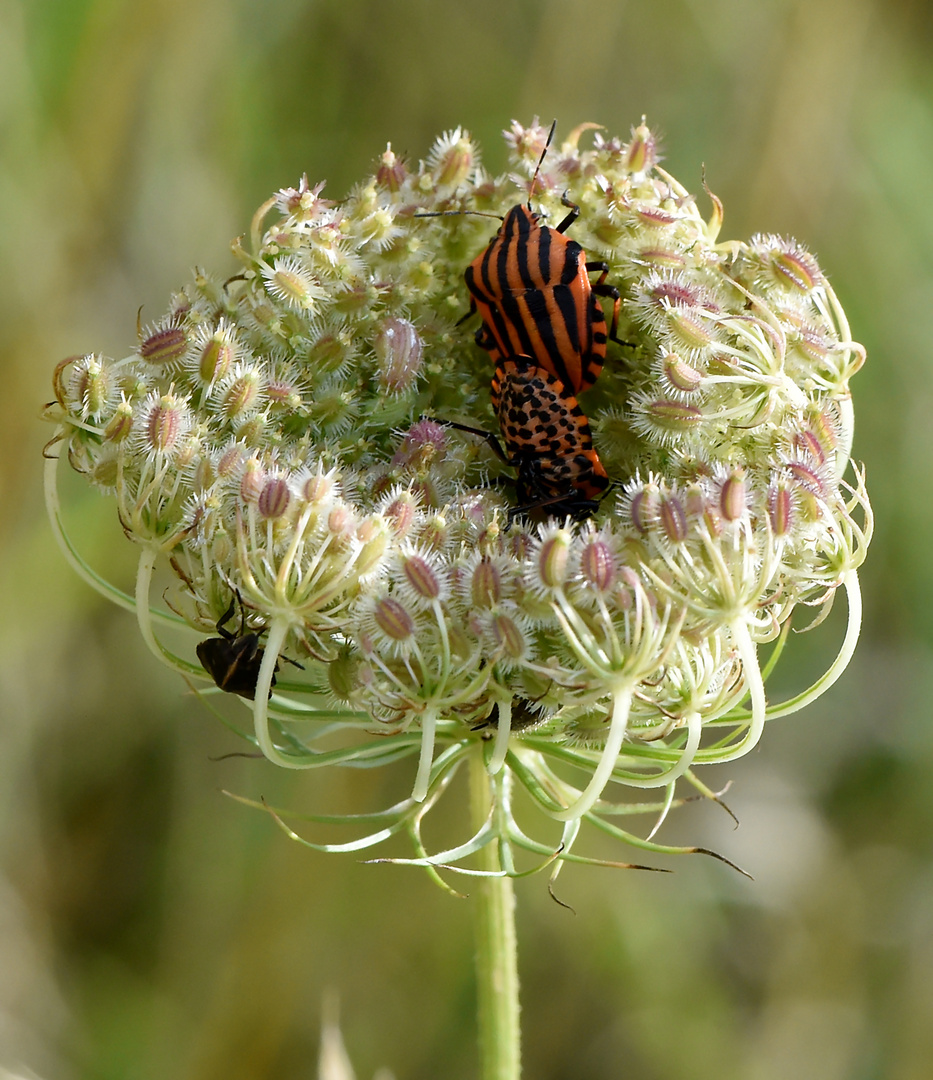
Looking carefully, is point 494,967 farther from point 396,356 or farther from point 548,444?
point 396,356

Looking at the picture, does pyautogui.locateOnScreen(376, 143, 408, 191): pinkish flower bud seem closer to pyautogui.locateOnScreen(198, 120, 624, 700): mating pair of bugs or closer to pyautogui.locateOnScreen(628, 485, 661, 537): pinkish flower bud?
pyautogui.locateOnScreen(198, 120, 624, 700): mating pair of bugs

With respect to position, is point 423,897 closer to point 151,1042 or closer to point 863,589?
point 151,1042

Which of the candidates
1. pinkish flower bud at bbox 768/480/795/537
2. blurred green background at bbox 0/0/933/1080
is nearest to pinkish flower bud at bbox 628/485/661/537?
pinkish flower bud at bbox 768/480/795/537

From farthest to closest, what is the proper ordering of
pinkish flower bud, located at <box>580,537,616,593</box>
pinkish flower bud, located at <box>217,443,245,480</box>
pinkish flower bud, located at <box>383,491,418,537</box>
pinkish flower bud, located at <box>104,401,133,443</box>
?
1. pinkish flower bud, located at <box>104,401,133,443</box>
2. pinkish flower bud, located at <box>217,443,245,480</box>
3. pinkish flower bud, located at <box>383,491,418,537</box>
4. pinkish flower bud, located at <box>580,537,616,593</box>

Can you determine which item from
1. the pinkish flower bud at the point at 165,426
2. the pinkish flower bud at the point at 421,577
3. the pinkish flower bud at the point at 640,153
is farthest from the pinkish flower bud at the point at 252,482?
the pinkish flower bud at the point at 640,153

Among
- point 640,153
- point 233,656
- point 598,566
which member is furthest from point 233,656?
point 640,153

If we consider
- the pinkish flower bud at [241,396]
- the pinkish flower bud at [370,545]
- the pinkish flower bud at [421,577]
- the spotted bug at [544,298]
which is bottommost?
the pinkish flower bud at [421,577]

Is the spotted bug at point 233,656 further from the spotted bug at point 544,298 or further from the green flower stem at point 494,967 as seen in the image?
the spotted bug at point 544,298

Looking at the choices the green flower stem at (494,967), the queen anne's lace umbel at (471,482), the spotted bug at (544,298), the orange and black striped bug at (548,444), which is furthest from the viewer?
the green flower stem at (494,967)
